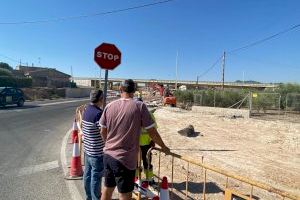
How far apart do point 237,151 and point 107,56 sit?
8.81m

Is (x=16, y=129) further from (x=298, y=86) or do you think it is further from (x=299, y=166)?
(x=298, y=86)

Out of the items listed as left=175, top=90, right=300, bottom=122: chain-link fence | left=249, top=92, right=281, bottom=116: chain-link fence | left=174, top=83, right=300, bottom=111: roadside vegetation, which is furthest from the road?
left=249, top=92, right=281, bottom=116: chain-link fence

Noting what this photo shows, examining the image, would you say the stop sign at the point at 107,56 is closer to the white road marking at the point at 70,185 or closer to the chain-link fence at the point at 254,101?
the white road marking at the point at 70,185

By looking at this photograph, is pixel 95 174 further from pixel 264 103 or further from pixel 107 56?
pixel 264 103

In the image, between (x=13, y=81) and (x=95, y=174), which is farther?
(x=13, y=81)

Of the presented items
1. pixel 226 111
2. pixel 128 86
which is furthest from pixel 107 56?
pixel 226 111

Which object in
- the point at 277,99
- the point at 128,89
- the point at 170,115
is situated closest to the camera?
the point at 128,89

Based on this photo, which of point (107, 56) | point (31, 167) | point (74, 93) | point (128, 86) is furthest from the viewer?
point (74, 93)

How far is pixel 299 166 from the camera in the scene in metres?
12.7

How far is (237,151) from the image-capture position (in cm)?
1443

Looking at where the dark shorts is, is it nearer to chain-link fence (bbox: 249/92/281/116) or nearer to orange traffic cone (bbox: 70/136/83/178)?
orange traffic cone (bbox: 70/136/83/178)

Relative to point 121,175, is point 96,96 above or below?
above

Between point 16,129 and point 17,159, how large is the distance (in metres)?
6.90

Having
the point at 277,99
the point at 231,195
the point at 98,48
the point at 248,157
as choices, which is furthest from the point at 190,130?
the point at 277,99
